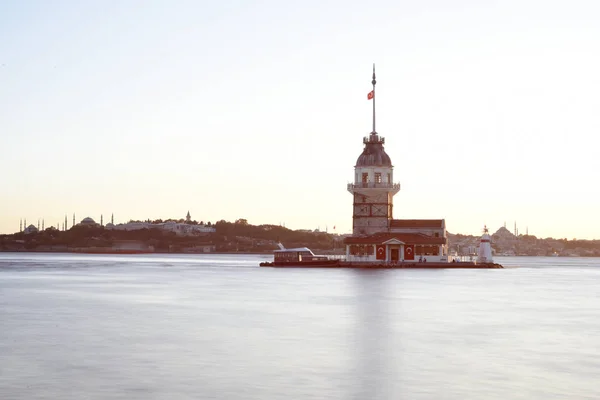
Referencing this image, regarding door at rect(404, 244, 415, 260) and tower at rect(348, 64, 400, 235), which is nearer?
door at rect(404, 244, 415, 260)

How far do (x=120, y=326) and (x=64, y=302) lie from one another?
58.6ft

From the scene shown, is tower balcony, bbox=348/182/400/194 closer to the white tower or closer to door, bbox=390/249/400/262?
door, bbox=390/249/400/262

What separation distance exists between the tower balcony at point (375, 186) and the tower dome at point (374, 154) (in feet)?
10.4

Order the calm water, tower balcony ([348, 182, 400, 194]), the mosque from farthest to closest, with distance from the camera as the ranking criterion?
tower balcony ([348, 182, 400, 194]) → the mosque → the calm water

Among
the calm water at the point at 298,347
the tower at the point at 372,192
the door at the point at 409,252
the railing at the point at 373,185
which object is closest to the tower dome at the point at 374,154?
the tower at the point at 372,192

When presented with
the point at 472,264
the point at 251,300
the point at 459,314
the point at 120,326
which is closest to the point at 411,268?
the point at 472,264

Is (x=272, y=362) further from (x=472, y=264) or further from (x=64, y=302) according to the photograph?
(x=472, y=264)

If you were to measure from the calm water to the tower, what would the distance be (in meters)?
63.6

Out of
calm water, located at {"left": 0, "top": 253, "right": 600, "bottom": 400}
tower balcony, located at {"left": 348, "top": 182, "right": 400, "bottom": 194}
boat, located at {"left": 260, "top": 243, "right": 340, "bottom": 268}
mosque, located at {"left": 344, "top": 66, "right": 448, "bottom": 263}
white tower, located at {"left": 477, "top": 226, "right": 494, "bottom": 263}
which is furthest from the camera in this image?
boat, located at {"left": 260, "top": 243, "right": 340, "bottom": 268}

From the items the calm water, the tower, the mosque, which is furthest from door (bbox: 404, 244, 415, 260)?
the calm water

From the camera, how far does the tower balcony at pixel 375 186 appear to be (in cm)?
13062

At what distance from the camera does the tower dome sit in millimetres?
132887

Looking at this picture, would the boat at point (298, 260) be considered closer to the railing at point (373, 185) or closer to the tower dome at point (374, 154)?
the railing at point (373, 185)

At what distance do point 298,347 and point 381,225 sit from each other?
312ft
